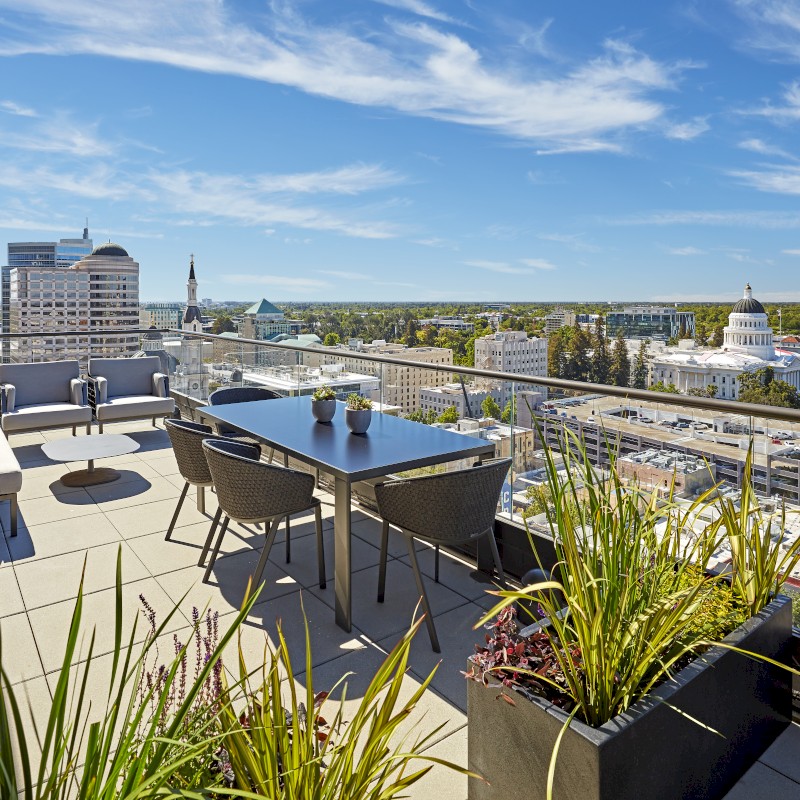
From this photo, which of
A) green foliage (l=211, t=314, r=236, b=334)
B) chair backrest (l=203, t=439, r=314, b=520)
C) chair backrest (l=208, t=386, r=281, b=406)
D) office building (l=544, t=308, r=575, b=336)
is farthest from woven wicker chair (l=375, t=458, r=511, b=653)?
office building (l=544, t=308, r=575, b=336)

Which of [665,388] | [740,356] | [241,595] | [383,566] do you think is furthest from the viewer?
[740,356]

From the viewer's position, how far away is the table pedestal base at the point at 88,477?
16.7 feet

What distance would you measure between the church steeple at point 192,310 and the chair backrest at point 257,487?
17.2 ft

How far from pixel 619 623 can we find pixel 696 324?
19.9 metres

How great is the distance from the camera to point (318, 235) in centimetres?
3631

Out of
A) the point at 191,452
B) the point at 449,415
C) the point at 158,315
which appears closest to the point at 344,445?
the point at 449,415

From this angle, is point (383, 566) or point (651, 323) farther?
point (651, 323)

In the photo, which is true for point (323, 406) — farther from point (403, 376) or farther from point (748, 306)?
point (748, 306)

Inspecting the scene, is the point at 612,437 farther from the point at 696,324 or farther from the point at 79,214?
the point at 79,214

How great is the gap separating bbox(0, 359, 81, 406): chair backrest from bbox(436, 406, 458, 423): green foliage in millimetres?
4571

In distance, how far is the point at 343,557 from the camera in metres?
2.91

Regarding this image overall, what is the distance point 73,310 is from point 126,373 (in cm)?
333

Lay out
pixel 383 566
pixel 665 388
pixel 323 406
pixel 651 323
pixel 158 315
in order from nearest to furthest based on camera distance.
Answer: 1. pixel 383 566
2. pixel 323 406
3. pixel 665 388
4. pixel 158 315
5. pixel 651 323

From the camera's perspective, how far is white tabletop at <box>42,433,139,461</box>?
4.81 meters
